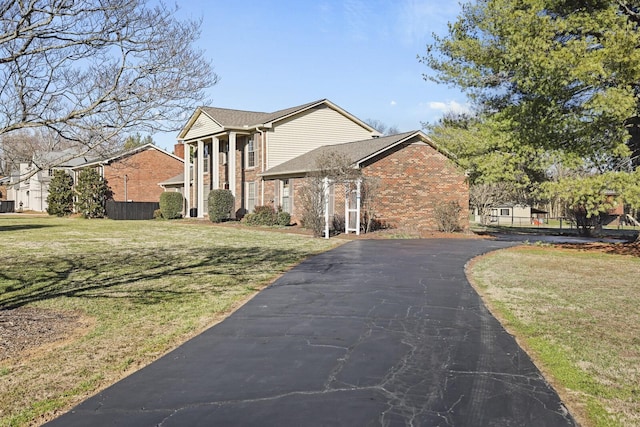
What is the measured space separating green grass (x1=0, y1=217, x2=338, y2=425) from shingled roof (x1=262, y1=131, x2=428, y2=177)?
6630 millimetres

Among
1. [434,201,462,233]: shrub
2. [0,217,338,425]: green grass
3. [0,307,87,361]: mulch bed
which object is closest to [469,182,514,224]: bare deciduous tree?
[434,201,462,233]: shrub

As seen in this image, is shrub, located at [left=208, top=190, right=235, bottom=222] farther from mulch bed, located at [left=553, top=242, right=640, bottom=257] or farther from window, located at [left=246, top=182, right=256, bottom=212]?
mulch bed, located at [left=553, top=242, right=640, bottom=257]

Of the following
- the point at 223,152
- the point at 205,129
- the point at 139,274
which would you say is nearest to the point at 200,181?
the point at 223,152

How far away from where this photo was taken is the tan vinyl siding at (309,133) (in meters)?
31.9

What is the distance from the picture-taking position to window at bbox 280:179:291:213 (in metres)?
29.6

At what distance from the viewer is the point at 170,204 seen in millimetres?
38938

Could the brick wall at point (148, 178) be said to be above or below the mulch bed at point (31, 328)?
above

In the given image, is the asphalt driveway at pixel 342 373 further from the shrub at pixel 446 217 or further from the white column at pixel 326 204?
the shrub at pixel 446 217

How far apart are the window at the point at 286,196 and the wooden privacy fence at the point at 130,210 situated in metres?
17.4

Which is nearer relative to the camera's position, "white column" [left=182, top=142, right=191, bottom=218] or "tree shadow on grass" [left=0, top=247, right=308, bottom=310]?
"tree shadow on grass" [left=0, top=247, right=308, bottom=310]

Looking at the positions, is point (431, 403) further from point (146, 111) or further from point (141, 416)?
point (146, 111)

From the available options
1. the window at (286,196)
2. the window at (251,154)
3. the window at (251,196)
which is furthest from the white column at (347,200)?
the window at (251,154)

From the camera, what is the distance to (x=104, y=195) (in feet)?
147

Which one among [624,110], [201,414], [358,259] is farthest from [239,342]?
[624,110]
